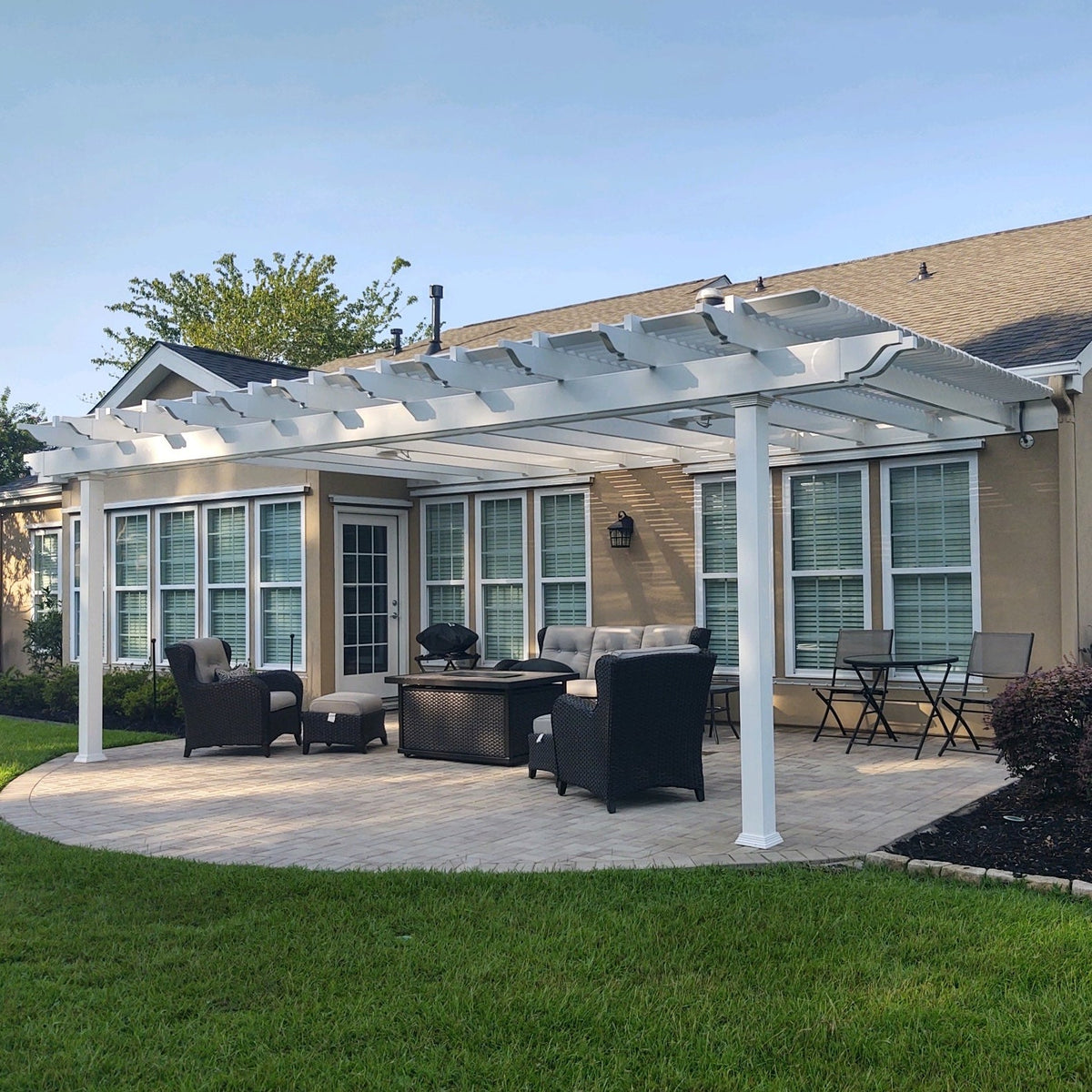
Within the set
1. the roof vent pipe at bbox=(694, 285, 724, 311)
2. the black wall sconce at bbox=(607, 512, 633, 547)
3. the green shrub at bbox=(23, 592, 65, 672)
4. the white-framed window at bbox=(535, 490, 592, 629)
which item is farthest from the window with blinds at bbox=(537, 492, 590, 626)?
the green shrub at bbox=(23, 592, 65, 672)

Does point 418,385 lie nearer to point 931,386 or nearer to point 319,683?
point 931,386

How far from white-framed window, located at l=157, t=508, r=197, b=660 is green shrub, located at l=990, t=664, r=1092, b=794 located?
1000 centimetres

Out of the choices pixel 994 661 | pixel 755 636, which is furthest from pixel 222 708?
pixel 994 661

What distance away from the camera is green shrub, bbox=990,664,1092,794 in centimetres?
627

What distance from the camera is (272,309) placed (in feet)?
109

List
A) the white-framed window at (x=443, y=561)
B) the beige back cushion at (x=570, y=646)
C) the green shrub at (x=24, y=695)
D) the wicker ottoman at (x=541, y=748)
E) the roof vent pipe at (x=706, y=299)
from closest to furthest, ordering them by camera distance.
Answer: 1. the roof vent pipe at (x=706, y=299)
2. the wicker ottoman at (x=541, y=748)
3. the beige back cushion at (x=570, y=646)
4. the white-framed window at (x=443, y=561)
5. the green shrub at (x=24, y=695)

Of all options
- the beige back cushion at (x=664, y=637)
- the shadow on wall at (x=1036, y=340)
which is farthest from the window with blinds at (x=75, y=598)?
the shadow on wall at (x=1036, y=340)

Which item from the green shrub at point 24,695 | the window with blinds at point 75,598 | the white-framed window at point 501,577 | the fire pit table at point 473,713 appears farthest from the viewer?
the window with blinds at point 75,598

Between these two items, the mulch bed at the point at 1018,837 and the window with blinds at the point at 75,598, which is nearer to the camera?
the mulch bed at the point at 1018,837

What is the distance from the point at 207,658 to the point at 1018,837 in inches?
278

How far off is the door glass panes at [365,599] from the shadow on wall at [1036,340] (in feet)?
22.7

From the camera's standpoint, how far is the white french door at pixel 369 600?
41.0 feet

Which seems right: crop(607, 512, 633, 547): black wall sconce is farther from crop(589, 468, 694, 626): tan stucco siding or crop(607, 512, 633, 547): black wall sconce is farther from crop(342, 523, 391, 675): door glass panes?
crop(342, 523, 391, 675): door glass panes

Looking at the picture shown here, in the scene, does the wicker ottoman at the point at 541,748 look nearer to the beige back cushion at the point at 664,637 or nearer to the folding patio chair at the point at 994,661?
the beige back cushion at the point at 664,637
